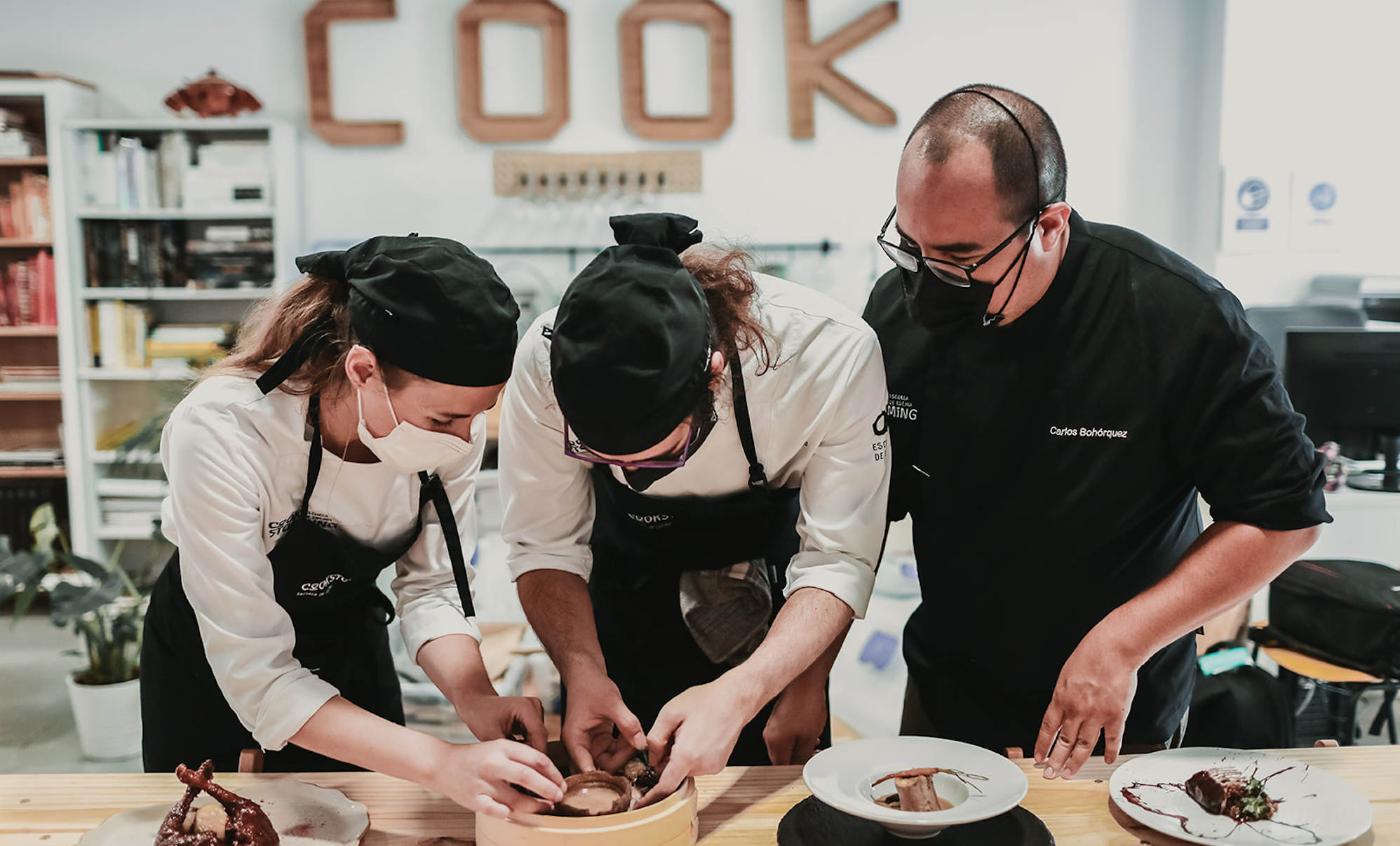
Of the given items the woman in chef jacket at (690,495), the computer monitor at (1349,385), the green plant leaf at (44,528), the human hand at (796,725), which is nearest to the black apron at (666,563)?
the woman in chef jacket at (690,495)

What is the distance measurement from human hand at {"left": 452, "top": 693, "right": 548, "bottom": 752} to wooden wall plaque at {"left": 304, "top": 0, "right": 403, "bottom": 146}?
4135 millimetres

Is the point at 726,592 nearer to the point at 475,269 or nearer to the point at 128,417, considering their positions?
the point at 475,269

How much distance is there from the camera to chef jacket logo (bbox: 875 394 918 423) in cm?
164

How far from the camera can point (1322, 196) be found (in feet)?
15.6

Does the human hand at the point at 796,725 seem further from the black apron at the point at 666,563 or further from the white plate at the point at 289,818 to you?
the white plate at the point at 289,818

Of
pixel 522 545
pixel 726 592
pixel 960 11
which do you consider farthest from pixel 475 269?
pixel 960 11

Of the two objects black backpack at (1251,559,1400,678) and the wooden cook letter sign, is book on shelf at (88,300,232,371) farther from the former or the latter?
black backpack at (1251,559,1400,678)

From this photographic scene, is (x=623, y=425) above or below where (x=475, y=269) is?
below

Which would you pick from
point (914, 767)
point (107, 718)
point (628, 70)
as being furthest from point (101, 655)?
point (628, 70)

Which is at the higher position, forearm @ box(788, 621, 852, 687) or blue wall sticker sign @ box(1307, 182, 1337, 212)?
blue wall sticker sign @ box(1307, 182, 1337, 212)

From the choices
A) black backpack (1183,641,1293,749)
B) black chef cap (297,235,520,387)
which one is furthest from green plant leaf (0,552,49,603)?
black backpack (1183,641,1293,749)

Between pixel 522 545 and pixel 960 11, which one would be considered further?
pixel 960 11

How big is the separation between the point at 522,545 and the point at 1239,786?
104 centimetres

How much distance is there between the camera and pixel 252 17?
4918mm
